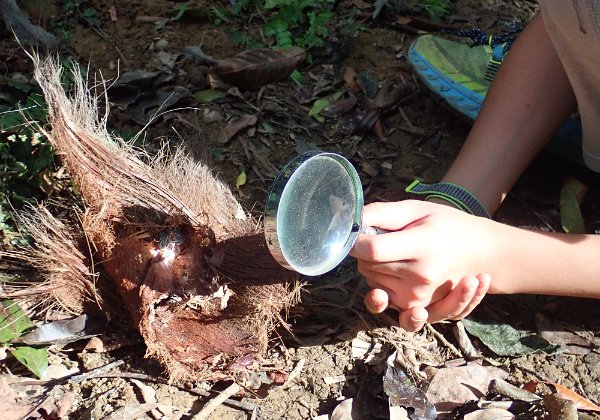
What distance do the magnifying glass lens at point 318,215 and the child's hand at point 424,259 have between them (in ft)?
0.32

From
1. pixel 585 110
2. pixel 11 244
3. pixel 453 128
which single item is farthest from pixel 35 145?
pixel 585 110

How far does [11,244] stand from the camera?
83.7 inches

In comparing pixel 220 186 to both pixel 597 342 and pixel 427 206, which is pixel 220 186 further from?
pixel 597 342

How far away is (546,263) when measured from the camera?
6.52 feet

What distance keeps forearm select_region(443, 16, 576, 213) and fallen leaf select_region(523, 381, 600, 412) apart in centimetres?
61

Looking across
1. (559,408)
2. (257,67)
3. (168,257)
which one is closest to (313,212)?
(168,257)

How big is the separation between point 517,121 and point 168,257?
1291mm

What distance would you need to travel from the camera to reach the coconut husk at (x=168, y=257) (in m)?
1.83

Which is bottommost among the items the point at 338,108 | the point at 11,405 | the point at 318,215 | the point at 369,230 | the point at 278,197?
the point at 11,405

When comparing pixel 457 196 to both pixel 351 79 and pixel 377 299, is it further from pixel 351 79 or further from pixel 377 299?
pixel 351 79

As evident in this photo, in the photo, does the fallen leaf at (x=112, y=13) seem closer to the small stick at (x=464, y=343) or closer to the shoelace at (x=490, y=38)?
the shoelace at (x=490, y=38)

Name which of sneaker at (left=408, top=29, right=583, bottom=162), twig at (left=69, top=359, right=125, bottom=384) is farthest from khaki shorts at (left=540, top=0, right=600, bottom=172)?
twig at (left=69, top=359, right=125, bottom=384)

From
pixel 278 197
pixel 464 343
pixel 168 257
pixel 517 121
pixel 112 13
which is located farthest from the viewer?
pixel 112 13

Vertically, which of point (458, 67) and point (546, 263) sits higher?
point (458, 67)
